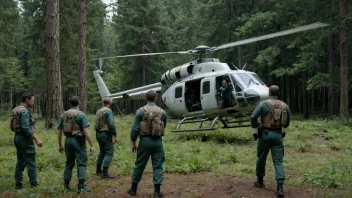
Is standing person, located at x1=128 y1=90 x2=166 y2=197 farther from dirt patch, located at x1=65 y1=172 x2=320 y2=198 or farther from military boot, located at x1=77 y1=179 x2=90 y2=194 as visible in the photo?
military boot, located at x1=77 y1=179 x2=90 y2=194

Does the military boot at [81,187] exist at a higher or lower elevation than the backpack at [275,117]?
Result: lower

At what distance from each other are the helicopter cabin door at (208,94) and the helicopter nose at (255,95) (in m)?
1.30

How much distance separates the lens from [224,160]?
9.38 m

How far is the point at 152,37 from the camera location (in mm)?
37312

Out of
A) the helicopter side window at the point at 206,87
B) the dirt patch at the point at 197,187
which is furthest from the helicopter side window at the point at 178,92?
the dirt patch at the point at 197,187

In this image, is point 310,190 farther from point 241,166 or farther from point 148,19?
point 148,19

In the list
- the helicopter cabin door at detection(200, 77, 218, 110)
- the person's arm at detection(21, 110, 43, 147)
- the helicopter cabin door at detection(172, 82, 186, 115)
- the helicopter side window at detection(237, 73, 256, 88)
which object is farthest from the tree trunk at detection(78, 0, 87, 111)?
the person's arm at detection(21, 110, 43, 147)

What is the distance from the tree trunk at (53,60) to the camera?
1532cm

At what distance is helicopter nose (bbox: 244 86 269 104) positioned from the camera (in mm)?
11469

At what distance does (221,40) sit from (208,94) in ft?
66.8

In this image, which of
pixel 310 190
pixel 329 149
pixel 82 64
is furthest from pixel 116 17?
pixel 310 190

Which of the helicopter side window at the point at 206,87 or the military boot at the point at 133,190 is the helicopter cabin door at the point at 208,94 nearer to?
the helicopter side window at the point at 206,87

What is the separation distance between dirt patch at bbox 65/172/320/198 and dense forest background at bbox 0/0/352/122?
1063 cm

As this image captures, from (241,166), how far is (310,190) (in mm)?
2253
